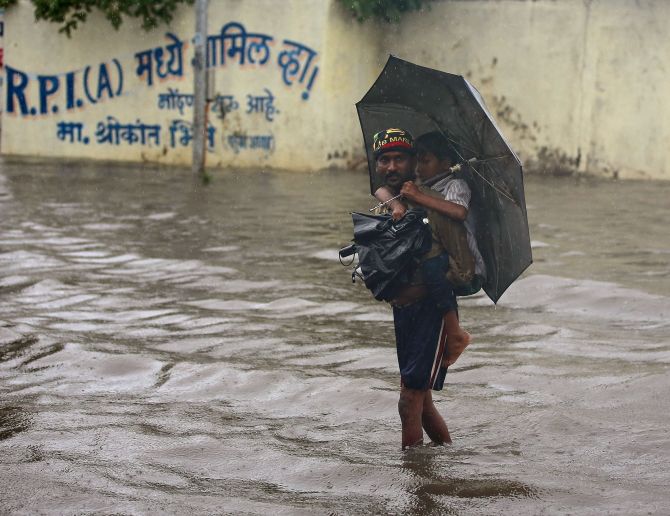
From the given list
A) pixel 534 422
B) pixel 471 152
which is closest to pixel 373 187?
pixel 471 152

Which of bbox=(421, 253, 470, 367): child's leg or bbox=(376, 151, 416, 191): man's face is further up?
bbox=(376, 151, 416, 191): man's face

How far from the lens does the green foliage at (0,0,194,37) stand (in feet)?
66.3

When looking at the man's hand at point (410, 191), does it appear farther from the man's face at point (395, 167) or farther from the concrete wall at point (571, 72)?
the concrete wall at point (571, 72)

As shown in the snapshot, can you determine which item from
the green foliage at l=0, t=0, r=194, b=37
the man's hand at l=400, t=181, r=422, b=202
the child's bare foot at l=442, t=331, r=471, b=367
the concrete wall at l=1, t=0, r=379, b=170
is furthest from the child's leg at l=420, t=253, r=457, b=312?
the green foliage at l=0, t=0, r=194, b=37

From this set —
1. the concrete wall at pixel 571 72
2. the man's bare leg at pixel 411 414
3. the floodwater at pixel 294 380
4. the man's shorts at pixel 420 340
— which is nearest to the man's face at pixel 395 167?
the man's shorts at pixel 420 340

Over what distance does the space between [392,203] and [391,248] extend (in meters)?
0.21

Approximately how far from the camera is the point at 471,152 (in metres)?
4.73

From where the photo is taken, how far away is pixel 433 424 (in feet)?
16.5

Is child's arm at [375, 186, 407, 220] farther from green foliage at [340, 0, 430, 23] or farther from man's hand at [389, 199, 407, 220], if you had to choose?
green foliage at [340, 0, 430, 23]

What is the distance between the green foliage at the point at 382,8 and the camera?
19.5 metres

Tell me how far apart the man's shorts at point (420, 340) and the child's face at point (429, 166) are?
530mm

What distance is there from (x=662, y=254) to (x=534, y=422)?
5672 mm

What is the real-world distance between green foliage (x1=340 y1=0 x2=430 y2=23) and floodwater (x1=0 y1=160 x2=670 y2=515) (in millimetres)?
7851

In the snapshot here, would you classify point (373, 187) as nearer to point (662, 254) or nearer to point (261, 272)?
point (261, 272)
